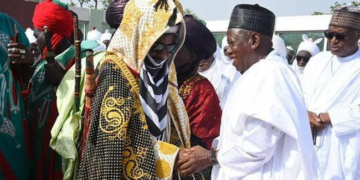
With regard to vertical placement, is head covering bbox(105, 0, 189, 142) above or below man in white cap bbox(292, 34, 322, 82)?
above

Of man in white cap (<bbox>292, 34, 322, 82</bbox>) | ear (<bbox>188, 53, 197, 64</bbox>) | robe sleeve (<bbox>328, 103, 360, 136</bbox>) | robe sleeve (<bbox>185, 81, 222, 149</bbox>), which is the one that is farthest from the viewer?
man in white cap (<bbox>292, 34, 322, 82</bbox>)

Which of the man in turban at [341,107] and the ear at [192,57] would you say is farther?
the man in turban at [341,107]

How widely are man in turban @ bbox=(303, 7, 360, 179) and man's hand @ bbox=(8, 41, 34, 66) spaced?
2871 mm

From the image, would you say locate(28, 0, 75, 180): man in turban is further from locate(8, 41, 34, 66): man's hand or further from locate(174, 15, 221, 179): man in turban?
locate(174, 15, 221, 179): man in turban

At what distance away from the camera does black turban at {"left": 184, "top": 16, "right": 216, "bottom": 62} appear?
356 cm

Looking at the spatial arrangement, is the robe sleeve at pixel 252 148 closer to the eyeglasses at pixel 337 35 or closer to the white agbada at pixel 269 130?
the white agbada at pixel 269 130

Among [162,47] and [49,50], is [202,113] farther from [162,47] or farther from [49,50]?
[49,50]

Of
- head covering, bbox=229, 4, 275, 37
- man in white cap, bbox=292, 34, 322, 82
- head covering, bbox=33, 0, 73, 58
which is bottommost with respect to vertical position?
man in white cap, bbox=292, 34, 322, 82

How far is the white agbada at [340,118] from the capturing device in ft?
13.8

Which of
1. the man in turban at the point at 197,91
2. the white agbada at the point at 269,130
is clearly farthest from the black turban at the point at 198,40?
the white agbada at the point at 269,130

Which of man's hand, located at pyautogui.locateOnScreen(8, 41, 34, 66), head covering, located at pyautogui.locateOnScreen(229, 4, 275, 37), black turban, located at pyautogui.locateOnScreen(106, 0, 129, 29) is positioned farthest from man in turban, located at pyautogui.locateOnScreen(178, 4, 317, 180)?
man's hand, located at pyautogui.locateOnScreen(8, 41, 34, 66)

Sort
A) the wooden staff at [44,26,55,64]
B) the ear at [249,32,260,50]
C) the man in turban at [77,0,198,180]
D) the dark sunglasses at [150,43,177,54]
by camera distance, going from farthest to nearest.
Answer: the wooden staff at [44,26,55,64] < the ear at [249,32,260,50] < the dark sunglasses at [150,43,177,54] < the man in turban at [77,0,198,180]

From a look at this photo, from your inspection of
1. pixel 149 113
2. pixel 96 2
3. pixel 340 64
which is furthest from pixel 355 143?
pixel 96 2

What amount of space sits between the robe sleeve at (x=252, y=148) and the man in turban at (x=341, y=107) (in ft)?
7.08
